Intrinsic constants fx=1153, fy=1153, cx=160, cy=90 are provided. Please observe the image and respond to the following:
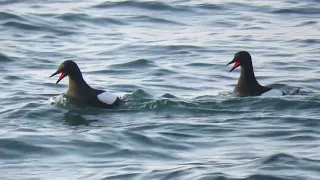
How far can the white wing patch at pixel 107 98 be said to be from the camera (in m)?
16.2

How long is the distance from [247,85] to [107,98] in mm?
2398

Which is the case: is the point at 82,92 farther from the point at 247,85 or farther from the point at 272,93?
the point at 272,93

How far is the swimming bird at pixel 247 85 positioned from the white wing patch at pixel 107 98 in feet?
6.74

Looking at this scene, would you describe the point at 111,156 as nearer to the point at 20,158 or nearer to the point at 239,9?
the point at 20,158

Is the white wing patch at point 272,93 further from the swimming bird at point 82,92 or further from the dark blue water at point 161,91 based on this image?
the swimming bird at point 82,92

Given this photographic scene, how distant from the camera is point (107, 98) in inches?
640

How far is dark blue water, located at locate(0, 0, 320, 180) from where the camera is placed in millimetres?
12723

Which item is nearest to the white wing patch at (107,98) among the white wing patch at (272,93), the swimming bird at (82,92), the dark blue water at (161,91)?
the swimming bird at (82,92)

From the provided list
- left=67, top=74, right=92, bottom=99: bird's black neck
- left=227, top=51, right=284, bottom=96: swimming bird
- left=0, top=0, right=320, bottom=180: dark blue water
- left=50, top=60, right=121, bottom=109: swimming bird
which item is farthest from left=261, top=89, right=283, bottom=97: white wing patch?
left=67, top=74, right=92, bottom=99: bird's black neck

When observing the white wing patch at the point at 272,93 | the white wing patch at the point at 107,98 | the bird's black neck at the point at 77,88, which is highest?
the bird's black neck at the point at 77,88

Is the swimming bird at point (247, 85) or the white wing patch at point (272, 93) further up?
the swimming bird at point (247, 85)

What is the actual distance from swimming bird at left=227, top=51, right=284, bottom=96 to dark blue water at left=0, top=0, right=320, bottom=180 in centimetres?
33

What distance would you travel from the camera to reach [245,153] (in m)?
13.1

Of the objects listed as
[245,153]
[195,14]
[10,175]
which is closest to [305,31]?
[195,14]
